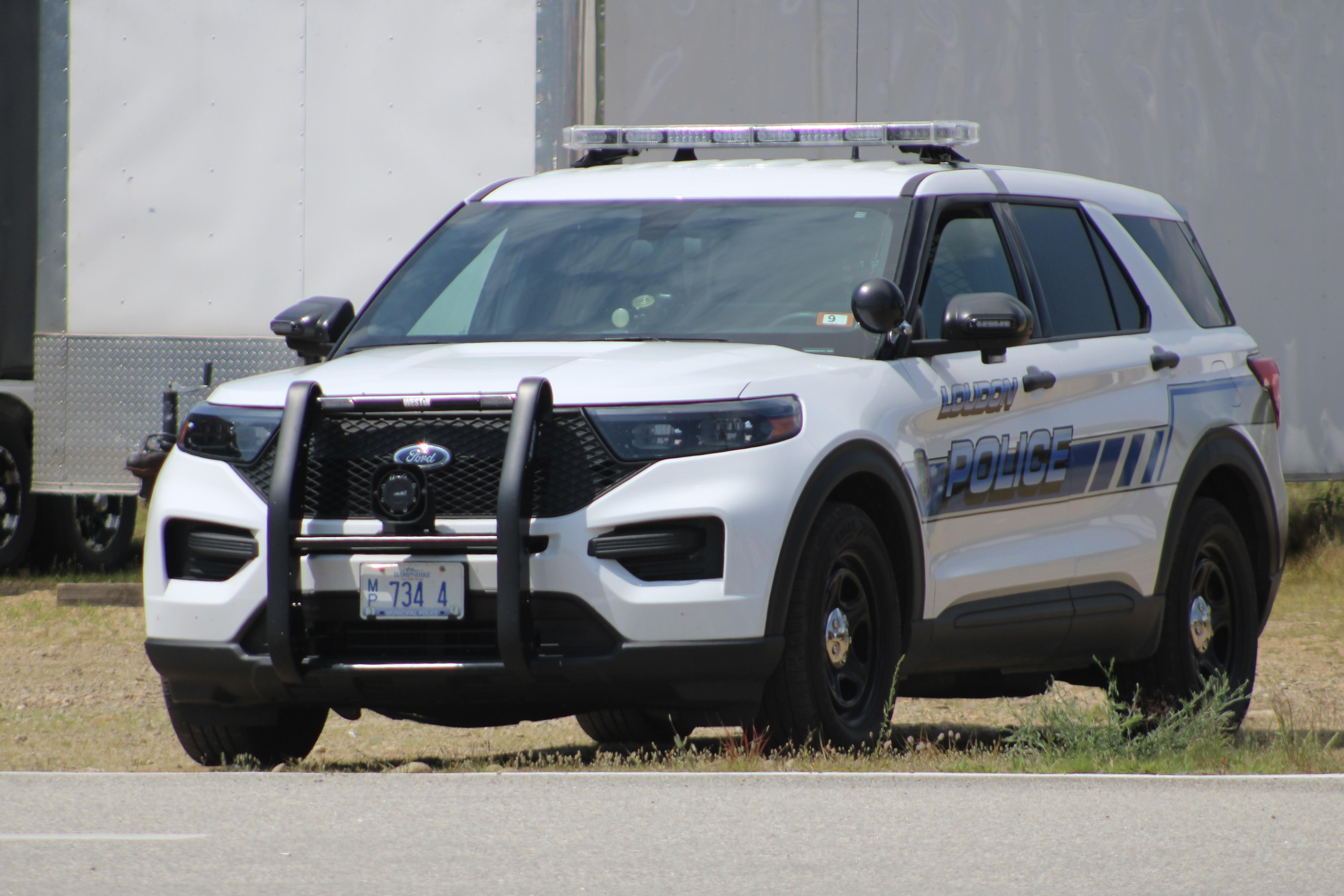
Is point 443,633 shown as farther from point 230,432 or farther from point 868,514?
point 868,514

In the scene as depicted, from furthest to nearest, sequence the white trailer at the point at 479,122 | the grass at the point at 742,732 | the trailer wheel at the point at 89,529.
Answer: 1. the trailer wheel at the point at 89,529
2. the white trailer at the point at 479,122
3. the grass at the point at 742,732

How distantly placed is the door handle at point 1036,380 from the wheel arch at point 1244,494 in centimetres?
102

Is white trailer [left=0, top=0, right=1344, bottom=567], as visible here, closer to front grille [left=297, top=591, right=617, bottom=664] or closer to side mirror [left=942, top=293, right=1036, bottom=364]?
side mirror [left=942, top=293, right=1036, bottom=364]

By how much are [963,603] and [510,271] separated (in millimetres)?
1984

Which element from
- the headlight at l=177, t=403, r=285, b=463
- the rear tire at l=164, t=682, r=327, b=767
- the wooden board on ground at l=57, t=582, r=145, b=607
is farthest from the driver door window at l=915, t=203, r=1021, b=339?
the wooden board on ground at l=57, t=582, r=145, b=607

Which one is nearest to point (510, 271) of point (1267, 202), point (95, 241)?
point (95, 241)

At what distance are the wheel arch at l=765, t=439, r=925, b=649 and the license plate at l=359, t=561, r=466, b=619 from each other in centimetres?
91

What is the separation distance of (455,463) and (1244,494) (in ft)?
13.6

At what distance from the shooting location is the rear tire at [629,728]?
28.4 feet

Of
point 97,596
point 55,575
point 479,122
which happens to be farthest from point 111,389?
point 55,575

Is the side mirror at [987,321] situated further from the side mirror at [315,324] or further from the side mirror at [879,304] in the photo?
the side mirror at [315,324]

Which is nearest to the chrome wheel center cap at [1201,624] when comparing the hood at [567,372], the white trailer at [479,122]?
the hood at [567,372]

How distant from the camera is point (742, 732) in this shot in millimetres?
6809

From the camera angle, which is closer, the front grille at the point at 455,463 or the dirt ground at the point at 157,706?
the front grille at the point at 455,463
